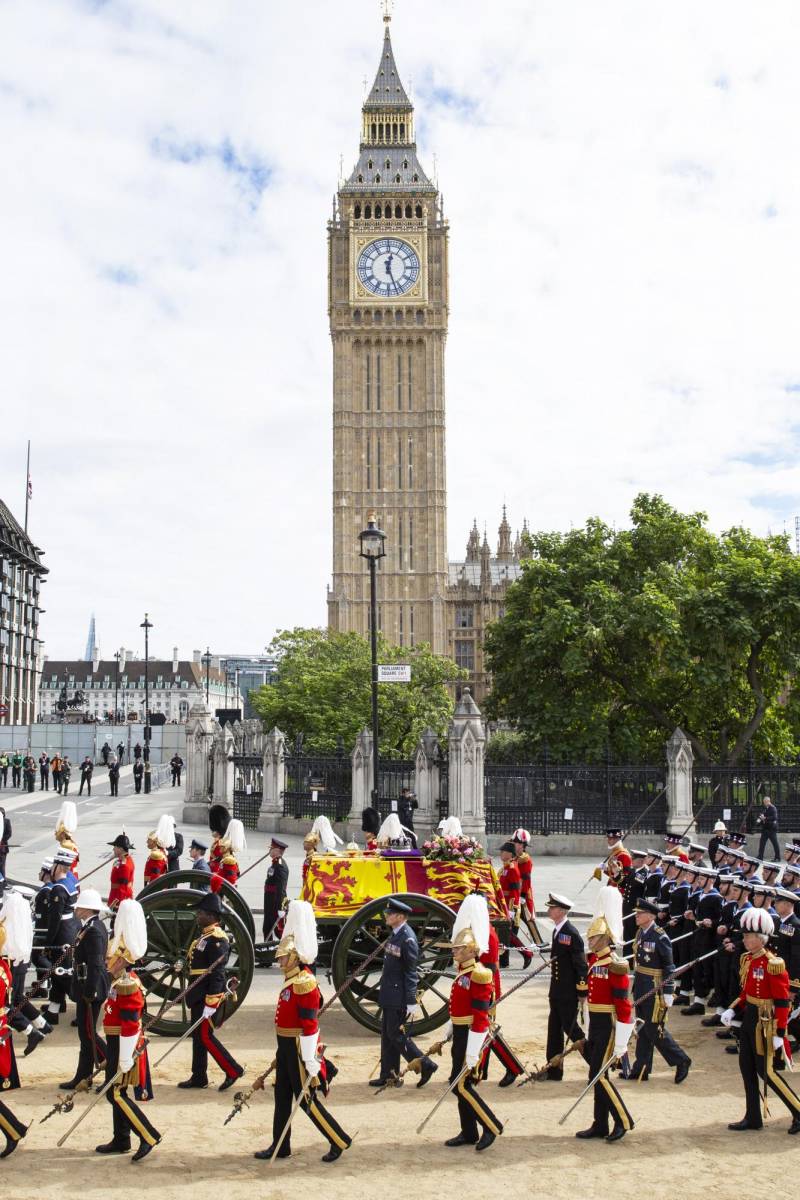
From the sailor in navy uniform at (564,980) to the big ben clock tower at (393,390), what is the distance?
230 feet

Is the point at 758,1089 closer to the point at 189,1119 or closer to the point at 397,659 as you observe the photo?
the point at 189,1119

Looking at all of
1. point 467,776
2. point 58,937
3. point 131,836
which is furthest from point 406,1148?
point 131,836

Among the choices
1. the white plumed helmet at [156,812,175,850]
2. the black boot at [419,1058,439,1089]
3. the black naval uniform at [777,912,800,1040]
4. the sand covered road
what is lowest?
the sand covered road

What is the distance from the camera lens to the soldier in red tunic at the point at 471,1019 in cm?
812

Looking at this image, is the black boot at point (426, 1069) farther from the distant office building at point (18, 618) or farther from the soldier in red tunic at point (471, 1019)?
the distant office building at point (18, 618)

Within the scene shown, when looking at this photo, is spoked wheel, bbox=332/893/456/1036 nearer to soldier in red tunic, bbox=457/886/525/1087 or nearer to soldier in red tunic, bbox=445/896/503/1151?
soldier in red tunic, bbox=457/886/525/1087

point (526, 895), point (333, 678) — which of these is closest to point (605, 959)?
point (526, 895)

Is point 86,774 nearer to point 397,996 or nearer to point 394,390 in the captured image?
point 397,996

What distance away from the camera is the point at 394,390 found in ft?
268

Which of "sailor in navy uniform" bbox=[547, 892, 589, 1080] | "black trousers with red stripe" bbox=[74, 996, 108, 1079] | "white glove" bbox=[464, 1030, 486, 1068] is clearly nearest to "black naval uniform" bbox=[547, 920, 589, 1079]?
"sailor in navy uniform" bbox=[547, 892, 589, 1080]

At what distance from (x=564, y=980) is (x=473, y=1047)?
1.79 m

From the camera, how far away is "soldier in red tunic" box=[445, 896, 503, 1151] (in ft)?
26.7

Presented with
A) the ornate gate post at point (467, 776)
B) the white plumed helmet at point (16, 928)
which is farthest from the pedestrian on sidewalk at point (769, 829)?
the white plumed helmet at point (16, 928)

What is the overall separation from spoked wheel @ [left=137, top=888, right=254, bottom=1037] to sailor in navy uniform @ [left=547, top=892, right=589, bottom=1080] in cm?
285
